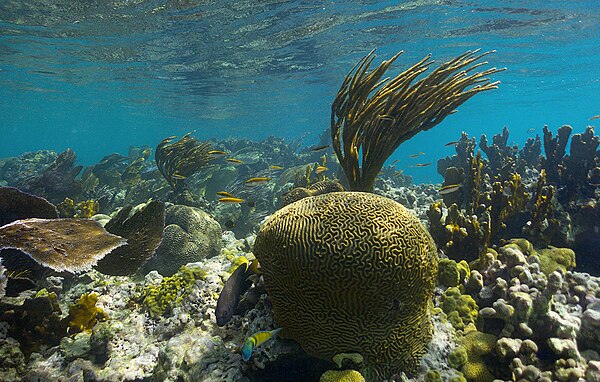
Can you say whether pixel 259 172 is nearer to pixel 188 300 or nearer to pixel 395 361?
pixel 188 300

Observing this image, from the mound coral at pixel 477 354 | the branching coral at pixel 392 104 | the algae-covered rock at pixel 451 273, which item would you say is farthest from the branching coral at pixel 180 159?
the mound coral at pixel 477 354

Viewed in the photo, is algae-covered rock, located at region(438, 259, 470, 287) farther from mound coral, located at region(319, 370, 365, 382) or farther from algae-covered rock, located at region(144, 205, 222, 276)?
algae-covered rock, located at region(144, 205, 222, 276)

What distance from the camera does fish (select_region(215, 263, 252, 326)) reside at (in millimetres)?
3482

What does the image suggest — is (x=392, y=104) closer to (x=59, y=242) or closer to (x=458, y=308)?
(x=458, y=308)

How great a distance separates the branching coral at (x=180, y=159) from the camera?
9.89 meters

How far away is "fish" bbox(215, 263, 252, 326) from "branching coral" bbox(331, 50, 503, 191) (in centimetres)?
245

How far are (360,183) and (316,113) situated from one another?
51.1 metres

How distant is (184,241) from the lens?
6.82 m

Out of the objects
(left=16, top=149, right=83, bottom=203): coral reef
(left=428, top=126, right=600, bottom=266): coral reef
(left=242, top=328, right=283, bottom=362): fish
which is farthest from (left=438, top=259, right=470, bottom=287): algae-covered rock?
(left=16, top=149, right=83, bottom=203): coral reef

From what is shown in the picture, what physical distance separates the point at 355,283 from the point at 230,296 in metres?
1.54

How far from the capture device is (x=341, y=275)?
2779mm

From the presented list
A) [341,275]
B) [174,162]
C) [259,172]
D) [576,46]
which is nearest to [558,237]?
[341,275]

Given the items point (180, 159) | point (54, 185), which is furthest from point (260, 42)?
point (54, 185)

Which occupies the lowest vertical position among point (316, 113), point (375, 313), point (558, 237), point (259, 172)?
point (316, 113)
